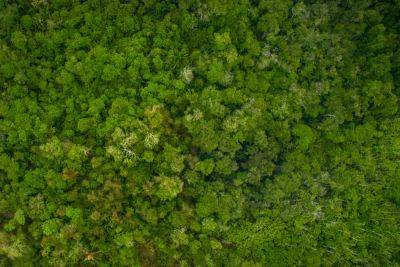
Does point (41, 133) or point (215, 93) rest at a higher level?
point (215, 93)

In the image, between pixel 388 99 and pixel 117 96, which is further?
pixel 388 99

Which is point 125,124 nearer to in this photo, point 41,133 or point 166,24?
point 41,133

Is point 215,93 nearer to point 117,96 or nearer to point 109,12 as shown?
point 117,96

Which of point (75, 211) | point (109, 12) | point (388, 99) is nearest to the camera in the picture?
point (75, 211)

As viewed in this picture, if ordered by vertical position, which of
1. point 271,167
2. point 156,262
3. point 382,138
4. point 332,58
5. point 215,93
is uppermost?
point 332,58

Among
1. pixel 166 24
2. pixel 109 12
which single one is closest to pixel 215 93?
pixel 166 24

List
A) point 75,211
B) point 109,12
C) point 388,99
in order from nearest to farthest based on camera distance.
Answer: point 75,211
point 109,12
point 388,99

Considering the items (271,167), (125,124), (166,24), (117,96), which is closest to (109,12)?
(166,24)
